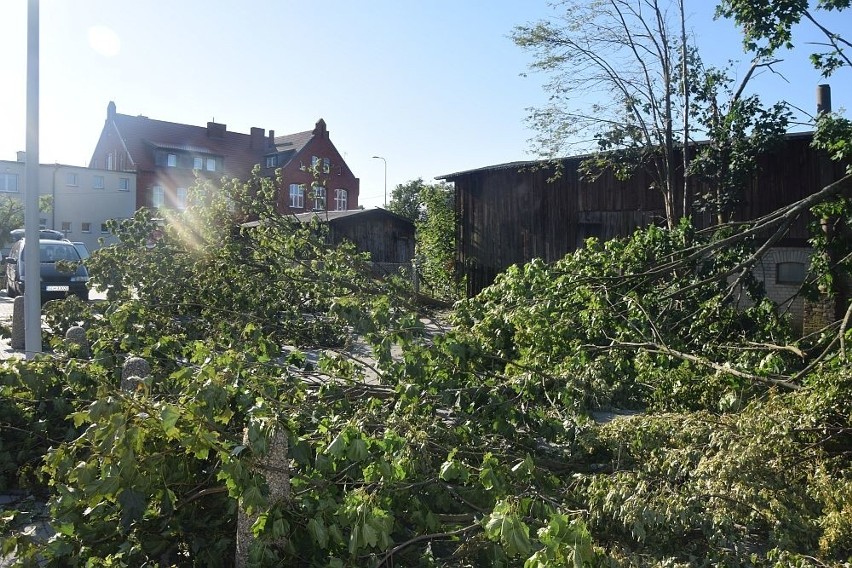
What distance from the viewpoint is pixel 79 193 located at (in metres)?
49.2

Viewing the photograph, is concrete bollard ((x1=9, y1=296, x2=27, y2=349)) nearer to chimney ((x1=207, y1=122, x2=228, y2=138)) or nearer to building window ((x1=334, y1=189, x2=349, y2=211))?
building window ((x1=334, y1=189, x2=349, y2=211))

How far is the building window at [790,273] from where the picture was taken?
14.8m

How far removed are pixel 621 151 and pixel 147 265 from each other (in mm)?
10491

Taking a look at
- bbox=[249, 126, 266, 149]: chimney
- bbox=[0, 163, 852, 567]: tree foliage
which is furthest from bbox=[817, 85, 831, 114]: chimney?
bbox=[249, 126, 266, 149]: chimney

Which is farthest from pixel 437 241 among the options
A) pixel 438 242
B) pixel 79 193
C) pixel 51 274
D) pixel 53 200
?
pixel 79 193

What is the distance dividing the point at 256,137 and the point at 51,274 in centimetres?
3968

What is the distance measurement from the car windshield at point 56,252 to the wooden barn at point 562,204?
40.4 ft

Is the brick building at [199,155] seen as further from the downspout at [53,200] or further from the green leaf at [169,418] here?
the green leaf at [169,418]

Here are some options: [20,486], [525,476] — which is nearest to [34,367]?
[20,486]

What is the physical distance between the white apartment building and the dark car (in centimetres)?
2625

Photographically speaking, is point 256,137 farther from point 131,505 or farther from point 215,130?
point 131,505

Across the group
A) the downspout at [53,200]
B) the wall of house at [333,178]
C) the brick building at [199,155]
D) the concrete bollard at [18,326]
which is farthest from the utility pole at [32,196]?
the wall of house at [333,178]

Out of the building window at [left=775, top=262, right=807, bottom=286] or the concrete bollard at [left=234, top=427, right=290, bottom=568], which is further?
the building window at [left=775, top=262, right=807, bottom=286]

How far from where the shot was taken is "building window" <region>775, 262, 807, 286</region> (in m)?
14.8
